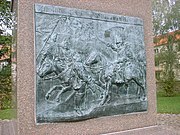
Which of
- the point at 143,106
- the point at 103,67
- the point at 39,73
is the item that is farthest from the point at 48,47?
the point at 143,106

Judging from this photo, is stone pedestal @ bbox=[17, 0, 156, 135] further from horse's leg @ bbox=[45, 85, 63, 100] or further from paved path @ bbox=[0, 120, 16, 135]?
paved path @ bbox=[0, 120, 16, 135]

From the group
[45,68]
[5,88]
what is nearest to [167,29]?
[5,88]

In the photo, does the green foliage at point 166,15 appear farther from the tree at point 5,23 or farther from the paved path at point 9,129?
the paved path at point 9,129

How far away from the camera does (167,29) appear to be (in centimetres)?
1917

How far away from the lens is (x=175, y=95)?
19.2 meters

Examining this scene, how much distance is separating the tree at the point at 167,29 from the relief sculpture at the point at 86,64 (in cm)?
1399

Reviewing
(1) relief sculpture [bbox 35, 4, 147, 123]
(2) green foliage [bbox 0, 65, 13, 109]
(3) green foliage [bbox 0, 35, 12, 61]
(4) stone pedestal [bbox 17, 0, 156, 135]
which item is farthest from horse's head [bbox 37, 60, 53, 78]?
(3) green foliage [bbox 0, 35, 12, 61]

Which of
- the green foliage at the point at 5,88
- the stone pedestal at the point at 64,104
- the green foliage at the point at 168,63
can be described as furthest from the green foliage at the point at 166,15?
the stone pedestal at the point at 64,104

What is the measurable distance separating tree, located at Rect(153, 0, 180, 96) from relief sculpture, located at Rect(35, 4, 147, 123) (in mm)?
13988

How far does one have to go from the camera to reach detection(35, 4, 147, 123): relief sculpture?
4.32m

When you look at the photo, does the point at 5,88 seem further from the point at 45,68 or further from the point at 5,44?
the point at 45,68

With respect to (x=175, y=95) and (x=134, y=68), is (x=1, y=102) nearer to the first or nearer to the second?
(x=134, y=68)

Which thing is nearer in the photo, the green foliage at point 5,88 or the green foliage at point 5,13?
the green foliage at point 5,88

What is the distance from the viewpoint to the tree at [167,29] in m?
18.2
